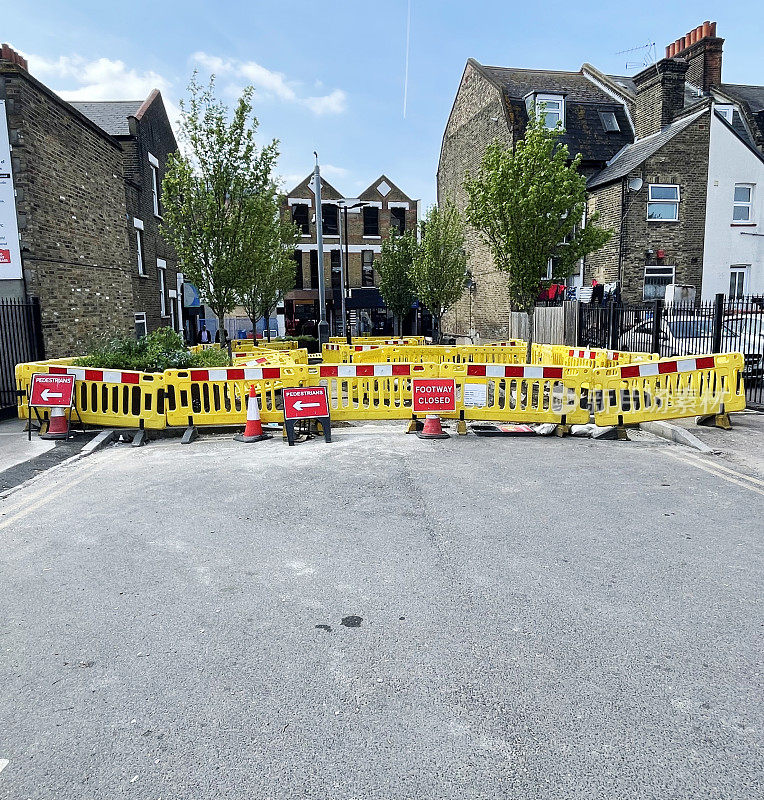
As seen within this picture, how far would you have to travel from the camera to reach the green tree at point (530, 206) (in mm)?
16609

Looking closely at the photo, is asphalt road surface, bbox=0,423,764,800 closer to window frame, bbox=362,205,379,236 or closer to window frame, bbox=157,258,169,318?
window frame, bbox=157,258,169,318

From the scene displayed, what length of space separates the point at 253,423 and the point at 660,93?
25.0 metres

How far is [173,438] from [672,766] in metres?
8.93

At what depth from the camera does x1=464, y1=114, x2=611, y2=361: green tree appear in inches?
654

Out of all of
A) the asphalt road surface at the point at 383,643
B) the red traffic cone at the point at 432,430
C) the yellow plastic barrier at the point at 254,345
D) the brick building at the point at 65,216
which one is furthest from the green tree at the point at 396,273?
the asphalt road surface at the point at 383,643

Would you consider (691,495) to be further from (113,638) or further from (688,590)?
(113,638)

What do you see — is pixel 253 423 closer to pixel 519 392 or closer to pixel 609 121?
pixel 519 392

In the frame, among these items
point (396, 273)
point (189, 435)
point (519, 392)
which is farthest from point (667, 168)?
point (189, 435)

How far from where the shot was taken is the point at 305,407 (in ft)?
30.6

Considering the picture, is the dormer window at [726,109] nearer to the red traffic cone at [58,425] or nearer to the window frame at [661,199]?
the window frame at [661,199]

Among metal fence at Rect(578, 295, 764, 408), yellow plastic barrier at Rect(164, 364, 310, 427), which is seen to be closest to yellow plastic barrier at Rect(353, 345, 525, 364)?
metal fence at Rect(578, 295, 764, 408)

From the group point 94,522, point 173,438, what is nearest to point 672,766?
point 94,522

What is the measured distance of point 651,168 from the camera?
79.4 ft

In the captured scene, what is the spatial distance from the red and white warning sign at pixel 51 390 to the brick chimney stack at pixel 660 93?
2604 cm
